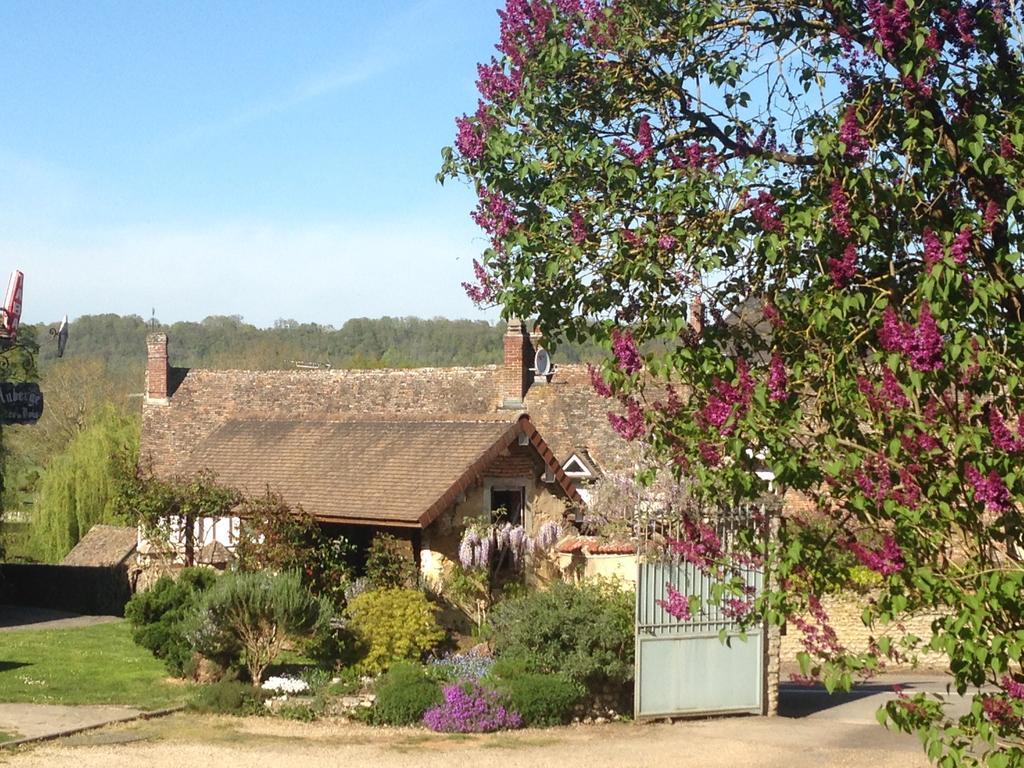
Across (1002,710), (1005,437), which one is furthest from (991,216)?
(1002,710)

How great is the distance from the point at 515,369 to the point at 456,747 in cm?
2014

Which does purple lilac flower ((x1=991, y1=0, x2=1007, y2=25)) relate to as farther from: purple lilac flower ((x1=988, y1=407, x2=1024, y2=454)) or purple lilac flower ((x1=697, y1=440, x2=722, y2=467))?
purple lilac flower ((x1=697, y1=440, x2=722, y2=467))

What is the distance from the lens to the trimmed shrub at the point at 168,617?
666 inches

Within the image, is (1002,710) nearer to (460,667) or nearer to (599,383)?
(599,383)

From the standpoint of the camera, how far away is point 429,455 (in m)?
20.9

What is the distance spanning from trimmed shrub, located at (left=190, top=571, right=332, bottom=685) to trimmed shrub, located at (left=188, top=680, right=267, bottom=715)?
0.74m

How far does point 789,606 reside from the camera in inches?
238

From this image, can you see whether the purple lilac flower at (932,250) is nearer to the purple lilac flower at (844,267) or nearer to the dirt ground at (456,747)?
the purple lilac flower at (844,267)

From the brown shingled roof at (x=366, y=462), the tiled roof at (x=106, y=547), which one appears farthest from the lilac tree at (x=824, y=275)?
the tiled roof at (x=106, y=547)

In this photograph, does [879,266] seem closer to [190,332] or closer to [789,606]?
[789,606]

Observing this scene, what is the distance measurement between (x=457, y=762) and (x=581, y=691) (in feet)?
9.06

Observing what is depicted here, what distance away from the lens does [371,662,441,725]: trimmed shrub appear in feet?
48.8

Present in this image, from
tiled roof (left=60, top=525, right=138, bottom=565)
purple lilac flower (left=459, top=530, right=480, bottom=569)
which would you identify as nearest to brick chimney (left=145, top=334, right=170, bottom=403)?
tiled roof (left=60, top=525, right=138, bottom=565)

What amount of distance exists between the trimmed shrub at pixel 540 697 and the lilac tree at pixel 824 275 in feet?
27.2
